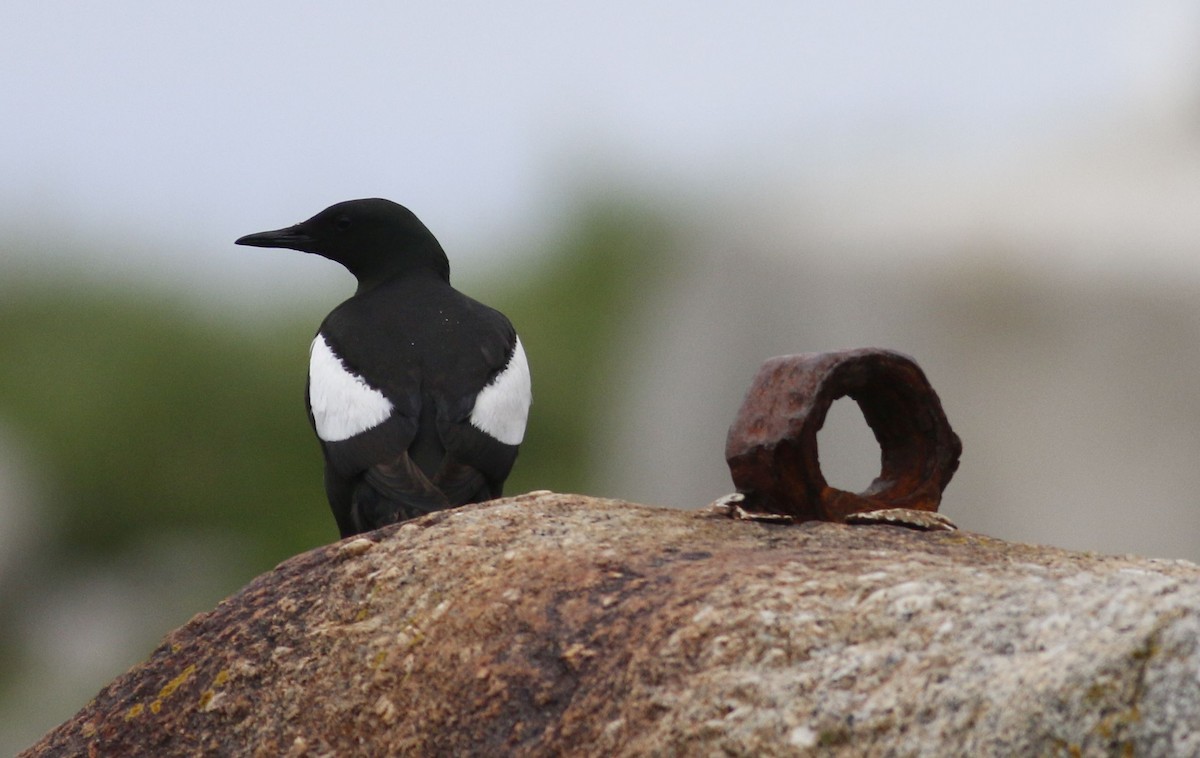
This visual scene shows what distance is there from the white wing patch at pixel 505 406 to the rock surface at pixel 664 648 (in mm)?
2318

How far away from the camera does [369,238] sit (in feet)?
20.9

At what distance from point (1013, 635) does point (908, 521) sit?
2.68 feet

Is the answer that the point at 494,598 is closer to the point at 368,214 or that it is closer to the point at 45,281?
the point at 368,214

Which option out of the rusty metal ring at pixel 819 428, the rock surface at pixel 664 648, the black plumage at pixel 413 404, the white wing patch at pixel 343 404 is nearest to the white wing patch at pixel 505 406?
the black plumage at pixel 413 404

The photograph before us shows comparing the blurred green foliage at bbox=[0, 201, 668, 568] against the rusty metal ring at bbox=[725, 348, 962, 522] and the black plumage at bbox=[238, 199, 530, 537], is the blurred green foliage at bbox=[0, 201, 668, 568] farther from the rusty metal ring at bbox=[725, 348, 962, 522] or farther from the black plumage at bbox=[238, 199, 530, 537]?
the rusty metal ring at bbox=[725, 348, 962, 522]

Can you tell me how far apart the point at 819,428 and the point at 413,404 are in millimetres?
2723

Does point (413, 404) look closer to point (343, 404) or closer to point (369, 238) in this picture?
point (343, 404)

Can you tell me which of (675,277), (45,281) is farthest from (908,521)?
(45,281)

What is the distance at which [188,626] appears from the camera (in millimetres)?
3086

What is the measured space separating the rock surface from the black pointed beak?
3277 millimetres

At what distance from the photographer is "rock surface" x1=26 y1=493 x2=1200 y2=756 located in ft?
6.73

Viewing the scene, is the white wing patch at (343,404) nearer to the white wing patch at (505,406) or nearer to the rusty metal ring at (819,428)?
the white wing patch at (505,406)

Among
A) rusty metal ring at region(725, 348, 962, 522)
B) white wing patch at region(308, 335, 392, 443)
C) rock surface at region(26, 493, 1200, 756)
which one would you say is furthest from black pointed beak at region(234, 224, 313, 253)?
rusty metal ring at region(725, 348, 962, 522)

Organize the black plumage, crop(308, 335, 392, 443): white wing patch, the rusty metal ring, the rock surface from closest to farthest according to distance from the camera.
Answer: the rock surface → the rusty metal ring → the black plumage → crop(308, 335, 392, 443): white wing patch
